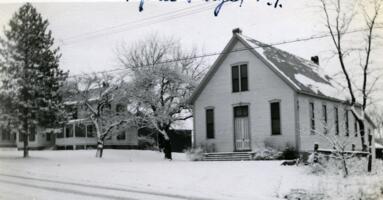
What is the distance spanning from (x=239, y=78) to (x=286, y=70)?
8.73 feet

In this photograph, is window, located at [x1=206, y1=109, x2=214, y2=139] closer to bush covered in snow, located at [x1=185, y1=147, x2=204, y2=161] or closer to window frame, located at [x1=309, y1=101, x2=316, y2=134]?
bush covered in snow, located at [x1=185, y1=147, x2=204, y2=161]

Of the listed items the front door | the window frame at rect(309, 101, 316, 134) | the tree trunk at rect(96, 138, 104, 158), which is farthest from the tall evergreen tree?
the window frame at rect(309, 101, 316, 134)

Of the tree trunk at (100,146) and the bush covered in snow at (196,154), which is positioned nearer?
the bush covered in snow at (196,154)

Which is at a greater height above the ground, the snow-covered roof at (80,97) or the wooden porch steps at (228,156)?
the snow-covered roof at (80,97)

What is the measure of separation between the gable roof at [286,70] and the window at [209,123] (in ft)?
4.42

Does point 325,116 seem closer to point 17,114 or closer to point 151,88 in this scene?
point 151,88

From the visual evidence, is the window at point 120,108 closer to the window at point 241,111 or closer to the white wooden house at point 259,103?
the white wooden house at point 259,103

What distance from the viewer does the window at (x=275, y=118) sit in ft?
87.0

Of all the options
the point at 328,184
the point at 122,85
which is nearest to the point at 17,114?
the point at 122,85

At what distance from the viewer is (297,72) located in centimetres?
2886

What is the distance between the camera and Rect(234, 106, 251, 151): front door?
27.8 metres

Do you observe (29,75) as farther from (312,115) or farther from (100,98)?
(312,115)

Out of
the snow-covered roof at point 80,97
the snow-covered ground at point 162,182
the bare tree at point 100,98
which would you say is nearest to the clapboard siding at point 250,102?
the snow-covered ground at point 162,182

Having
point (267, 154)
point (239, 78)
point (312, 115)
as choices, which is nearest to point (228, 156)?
point (267, 154)
